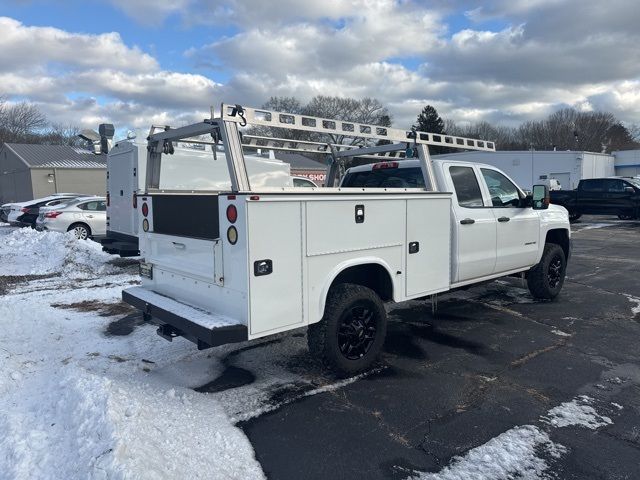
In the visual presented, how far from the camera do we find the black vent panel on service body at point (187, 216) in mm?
4195

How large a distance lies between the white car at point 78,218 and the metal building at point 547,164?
2861cm

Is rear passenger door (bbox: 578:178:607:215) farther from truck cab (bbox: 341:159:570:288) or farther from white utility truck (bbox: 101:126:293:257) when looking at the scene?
truck cab (bbox: 341:159:570:288)

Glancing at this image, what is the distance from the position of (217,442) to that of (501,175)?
5.11 m

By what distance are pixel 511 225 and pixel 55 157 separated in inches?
1667

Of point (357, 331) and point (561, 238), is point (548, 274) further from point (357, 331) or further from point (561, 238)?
point (357, 331)

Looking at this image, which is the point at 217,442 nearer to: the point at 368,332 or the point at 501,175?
the point at 368,332

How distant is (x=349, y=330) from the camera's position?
15.4 feet

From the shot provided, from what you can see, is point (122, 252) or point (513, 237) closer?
point (513, 237)

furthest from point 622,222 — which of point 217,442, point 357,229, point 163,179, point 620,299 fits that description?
point 217,442

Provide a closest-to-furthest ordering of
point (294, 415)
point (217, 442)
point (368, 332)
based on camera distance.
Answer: point (217, 442)
point (294, 415)
point (368, 332)

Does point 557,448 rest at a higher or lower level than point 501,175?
lower

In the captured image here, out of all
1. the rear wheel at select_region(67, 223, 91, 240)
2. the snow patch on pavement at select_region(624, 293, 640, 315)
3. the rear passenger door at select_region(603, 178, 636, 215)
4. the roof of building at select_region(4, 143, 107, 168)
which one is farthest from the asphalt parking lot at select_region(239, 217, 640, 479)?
the roof of building at select_region(4, 143, 107, 168)

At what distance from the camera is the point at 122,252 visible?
1038 centimetres

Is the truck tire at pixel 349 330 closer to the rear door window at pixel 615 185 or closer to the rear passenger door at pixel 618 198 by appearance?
the rear passenger door at pixel 618 198
